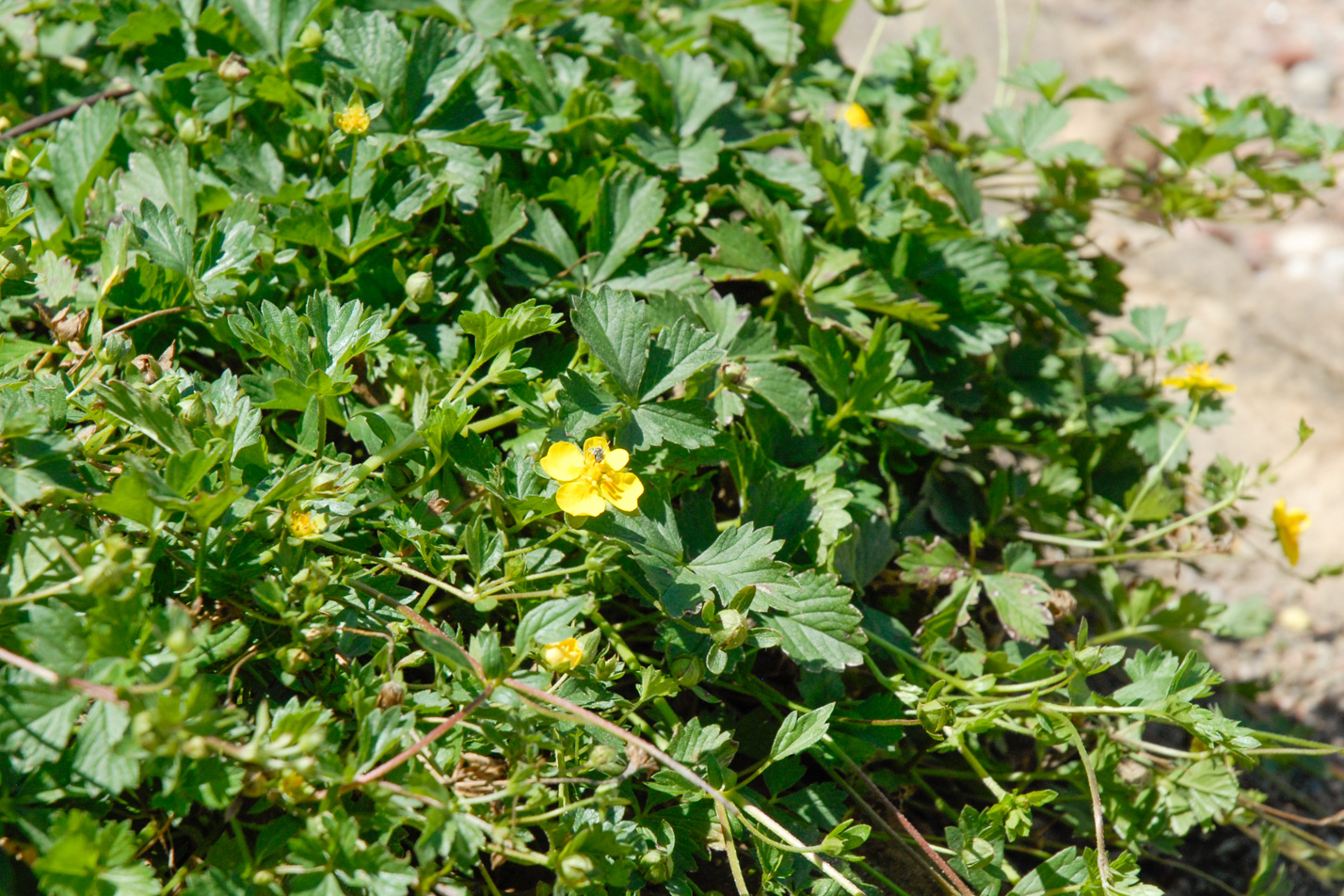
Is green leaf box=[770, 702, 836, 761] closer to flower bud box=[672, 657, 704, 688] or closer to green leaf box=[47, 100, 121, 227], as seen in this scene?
flower bud box=[672, 657, 704, 688]

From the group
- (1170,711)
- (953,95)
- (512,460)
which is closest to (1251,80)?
(953,95)

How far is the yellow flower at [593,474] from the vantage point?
1240 mm

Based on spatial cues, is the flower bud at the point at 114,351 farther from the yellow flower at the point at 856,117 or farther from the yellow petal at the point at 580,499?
the yellow flower at the point at 856,117

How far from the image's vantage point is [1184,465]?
82.0 inches

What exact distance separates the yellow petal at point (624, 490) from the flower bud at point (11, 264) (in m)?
0.83

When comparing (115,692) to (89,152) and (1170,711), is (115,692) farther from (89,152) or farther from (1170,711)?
(1170,711)

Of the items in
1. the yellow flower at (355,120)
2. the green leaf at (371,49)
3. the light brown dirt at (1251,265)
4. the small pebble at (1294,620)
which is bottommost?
the small pebble at (1294,620)

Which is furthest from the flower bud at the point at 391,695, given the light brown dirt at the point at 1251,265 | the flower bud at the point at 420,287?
the light brown dirt at the point at 1251,265

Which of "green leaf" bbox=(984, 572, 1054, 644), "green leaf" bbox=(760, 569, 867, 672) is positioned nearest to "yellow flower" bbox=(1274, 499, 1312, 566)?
"green leaf" bbox=(984, 572, 1054, 644)

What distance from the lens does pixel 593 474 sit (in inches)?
49.5

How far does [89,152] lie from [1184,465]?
2.14m

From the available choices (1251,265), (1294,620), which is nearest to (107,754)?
(1294,620)

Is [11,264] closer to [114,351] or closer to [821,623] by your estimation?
[114,351]

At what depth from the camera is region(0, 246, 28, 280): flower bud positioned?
4.26 feet
